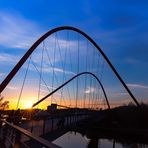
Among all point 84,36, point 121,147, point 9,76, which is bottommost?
point 121,147

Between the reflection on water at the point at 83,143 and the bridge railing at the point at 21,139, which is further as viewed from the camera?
the reflection on water at the point at 83,143

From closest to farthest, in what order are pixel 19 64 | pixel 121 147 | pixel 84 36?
pixel 19 64 < pixel 84 36 < pixel 121 147

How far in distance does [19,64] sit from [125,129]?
6457cm

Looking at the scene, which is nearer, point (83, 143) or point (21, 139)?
point (21, 139)

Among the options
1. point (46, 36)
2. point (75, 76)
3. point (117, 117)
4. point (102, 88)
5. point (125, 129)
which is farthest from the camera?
point (117, 117)

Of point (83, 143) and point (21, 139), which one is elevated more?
point (21, 139)

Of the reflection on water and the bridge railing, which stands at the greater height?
the bridge railing

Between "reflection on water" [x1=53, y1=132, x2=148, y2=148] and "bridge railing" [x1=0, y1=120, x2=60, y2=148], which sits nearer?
"bridge railing" [x1=0, y1=120, x2=60, y2=148]

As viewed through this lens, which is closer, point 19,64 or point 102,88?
point 19,64

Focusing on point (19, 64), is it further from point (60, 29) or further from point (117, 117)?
point (117, 117)

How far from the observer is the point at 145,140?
71.8 meters

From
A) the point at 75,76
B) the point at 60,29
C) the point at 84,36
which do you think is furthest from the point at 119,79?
the point at 60,29

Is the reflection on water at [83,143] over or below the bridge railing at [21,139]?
below

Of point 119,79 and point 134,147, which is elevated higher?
point 119,79
